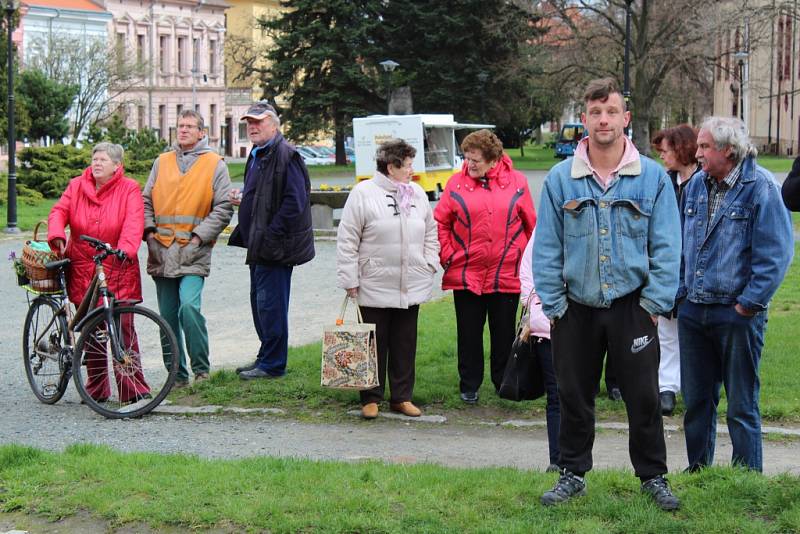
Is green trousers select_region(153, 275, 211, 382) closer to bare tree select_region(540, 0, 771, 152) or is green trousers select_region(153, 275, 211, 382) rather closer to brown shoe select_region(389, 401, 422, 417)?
brown shoe select_region(389, 401, 422, 417)

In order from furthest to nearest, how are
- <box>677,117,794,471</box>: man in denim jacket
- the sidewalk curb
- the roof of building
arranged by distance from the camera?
the roof of building
the sidewalk curb
<box>677,117,794,471</box>: man in denim jacket

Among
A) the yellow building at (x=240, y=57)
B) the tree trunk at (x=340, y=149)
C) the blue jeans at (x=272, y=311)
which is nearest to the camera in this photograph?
the blue jeans at (x=272, y=311)

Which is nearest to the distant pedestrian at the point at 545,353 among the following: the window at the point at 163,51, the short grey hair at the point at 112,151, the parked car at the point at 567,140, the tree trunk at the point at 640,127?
the short grey hair at the point at 112,151

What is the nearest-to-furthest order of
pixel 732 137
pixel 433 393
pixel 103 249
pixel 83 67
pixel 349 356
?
pixel 732 137 → pixel 349 356 → pixel 103 249 → pixel 433 393 → pixel 83 67

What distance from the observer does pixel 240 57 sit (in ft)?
317

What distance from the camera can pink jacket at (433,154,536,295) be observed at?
846 cm

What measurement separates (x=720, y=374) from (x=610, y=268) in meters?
1.26

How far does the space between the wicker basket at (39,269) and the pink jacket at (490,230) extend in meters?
2.77

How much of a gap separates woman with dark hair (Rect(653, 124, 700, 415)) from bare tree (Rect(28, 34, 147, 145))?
2010 inches

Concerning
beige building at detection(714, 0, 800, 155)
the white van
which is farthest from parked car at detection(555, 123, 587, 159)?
the white van

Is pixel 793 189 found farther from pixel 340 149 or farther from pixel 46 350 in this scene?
pixel 340 149

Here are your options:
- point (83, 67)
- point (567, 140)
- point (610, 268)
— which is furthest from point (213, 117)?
point (610, 268)

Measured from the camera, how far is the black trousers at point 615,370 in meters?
5.23

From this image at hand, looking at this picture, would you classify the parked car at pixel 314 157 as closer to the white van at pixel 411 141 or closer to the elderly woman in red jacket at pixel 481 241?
the white van at pixel 411 141
